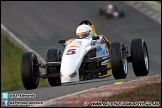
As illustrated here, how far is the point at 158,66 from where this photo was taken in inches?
894

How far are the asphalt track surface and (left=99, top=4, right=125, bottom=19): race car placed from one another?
257mm

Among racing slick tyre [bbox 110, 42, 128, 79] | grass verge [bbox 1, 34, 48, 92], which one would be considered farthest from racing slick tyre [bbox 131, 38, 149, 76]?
grass verge [bbox 1, 34, 48, 92]

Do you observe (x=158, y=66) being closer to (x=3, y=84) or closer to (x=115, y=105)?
(x=3, y=84)

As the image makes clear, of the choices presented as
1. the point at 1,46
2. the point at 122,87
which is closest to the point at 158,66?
the point at 1,46

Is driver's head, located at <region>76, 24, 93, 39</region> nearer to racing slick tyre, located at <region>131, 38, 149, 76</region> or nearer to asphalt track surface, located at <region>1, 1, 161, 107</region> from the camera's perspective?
racing slick tyre, located at <region>131, 38, 149, 76</region>

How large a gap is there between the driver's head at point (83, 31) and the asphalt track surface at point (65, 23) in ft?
35.4

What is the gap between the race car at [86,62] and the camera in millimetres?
10799

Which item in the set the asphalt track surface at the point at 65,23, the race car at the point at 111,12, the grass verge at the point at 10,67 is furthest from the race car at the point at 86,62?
the race car at the point at 111,12

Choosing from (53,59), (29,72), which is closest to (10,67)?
(53,59)

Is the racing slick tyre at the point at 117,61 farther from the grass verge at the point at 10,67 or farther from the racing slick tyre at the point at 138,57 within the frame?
the grass verge at the point at 10,67

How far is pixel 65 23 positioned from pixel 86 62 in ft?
58.0

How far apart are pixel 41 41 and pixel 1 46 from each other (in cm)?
227

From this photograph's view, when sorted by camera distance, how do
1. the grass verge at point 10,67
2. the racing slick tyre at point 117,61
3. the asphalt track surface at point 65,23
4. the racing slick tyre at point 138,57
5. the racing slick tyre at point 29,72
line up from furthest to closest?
the asphalt track surface at point 65,23 → the grass verge at point 10,67 → the racing slick tyre at point 138,57 → the racing slick tyre at point 29,72 → the racing slick tyre at point 117,61

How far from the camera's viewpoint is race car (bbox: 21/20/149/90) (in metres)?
10.8
